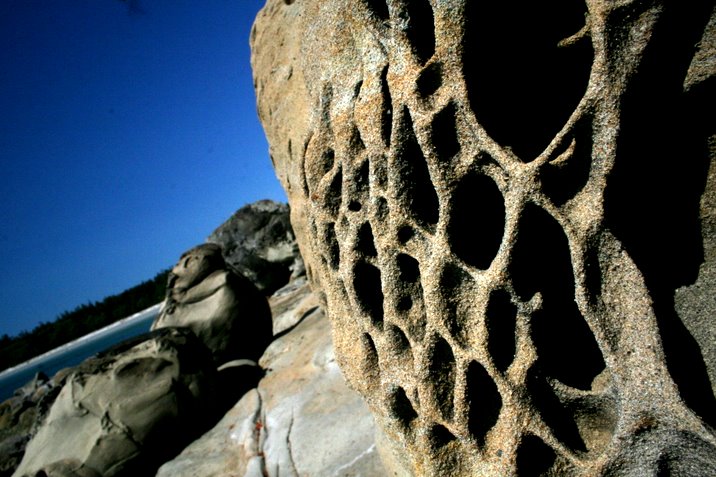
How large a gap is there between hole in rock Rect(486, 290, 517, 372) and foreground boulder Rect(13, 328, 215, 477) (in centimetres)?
312

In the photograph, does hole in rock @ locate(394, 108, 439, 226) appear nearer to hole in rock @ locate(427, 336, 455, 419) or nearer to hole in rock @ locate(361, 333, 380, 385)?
hole in rock @ locate(427, 336, 455, 419)

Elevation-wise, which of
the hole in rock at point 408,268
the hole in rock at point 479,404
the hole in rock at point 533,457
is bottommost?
the hole in rock at point 533,457

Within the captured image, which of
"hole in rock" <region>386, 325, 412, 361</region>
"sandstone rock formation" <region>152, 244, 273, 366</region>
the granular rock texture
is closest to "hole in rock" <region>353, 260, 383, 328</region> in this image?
the granular rock texture

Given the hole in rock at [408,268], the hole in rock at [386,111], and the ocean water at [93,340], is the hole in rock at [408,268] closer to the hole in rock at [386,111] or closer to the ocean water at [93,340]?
the hole in rock at [386,111]

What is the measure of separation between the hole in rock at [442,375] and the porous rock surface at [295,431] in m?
0.89

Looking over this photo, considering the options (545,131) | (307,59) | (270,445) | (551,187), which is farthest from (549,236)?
(270,445)

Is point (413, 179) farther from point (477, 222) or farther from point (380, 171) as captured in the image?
point (477, 222)

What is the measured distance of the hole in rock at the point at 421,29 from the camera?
1.45m

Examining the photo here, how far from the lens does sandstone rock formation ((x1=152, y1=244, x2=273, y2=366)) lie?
516 centimetres

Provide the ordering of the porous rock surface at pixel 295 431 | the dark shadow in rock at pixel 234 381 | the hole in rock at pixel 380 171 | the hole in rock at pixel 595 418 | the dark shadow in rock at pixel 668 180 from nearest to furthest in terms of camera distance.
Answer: the dark shadow in rock at pixel 668 180, the hole in rock at pixel 595 418, the hole in rock at pixel 380 171, the porous rock surface at pixel 295 431, the dark shadow in rock at pixel 234 381

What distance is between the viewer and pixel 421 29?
1474 millimetres

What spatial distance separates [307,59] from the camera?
2.05 m

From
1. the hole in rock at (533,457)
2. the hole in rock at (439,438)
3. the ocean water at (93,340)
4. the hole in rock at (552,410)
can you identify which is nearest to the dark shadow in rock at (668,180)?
the hole in rock at (552,410)

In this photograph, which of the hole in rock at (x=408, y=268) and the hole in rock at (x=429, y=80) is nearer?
the hole in rock at (x=429, y=80)
